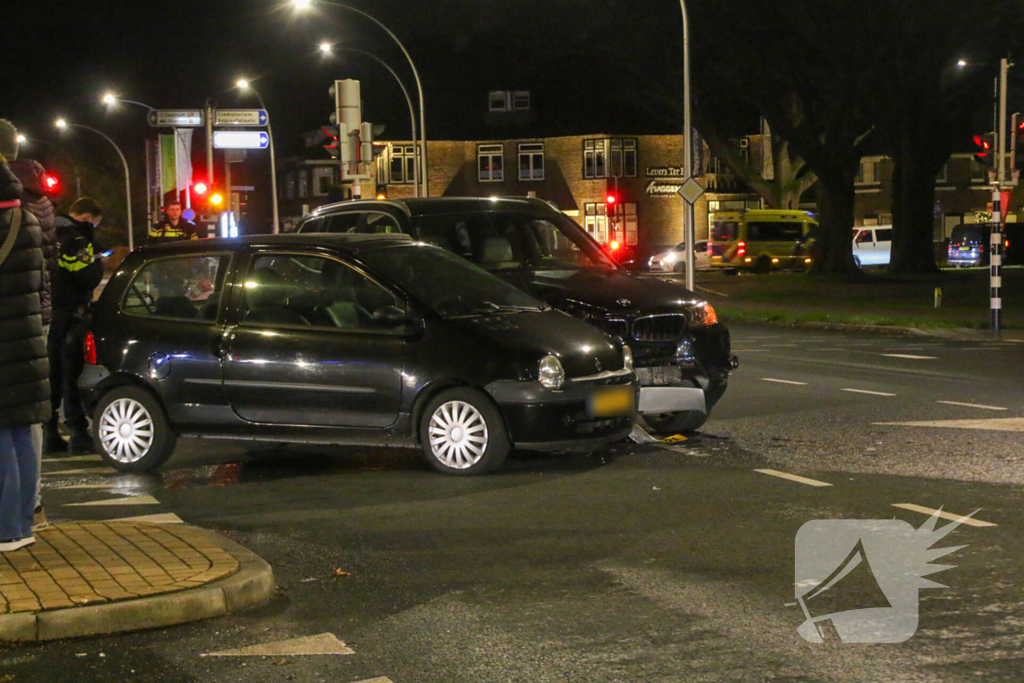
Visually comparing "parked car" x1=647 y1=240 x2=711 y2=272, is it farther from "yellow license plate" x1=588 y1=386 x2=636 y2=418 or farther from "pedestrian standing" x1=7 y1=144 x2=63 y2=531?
"pedestrian standing" x1=7 y1=144 x2=63 y2=531

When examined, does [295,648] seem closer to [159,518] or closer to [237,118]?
[159,518]

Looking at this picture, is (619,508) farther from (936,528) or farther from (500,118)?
(500,118)

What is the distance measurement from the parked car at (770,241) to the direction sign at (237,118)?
30.6 metres

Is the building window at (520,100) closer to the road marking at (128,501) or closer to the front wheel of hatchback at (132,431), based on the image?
the front wheel of hatchback at (132,431)

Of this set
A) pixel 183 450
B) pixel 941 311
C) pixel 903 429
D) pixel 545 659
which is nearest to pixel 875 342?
pixel 941 311

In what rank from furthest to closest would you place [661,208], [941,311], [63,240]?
[661,208]
[941,311]
[63,240]

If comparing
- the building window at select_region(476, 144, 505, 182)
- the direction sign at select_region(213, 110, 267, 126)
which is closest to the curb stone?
the direction sign at select_region(213, 110, 267, 126)

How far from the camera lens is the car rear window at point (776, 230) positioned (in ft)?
182

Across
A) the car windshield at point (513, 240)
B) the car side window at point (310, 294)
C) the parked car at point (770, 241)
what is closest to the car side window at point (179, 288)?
the car side window at point (310, 294)

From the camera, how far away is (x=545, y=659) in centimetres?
512

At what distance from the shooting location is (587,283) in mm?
11047

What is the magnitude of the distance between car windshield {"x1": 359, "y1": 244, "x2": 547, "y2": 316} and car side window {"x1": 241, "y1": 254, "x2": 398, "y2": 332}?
0.18m

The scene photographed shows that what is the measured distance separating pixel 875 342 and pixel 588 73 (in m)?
54.0

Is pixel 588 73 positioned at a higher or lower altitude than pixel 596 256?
higher
